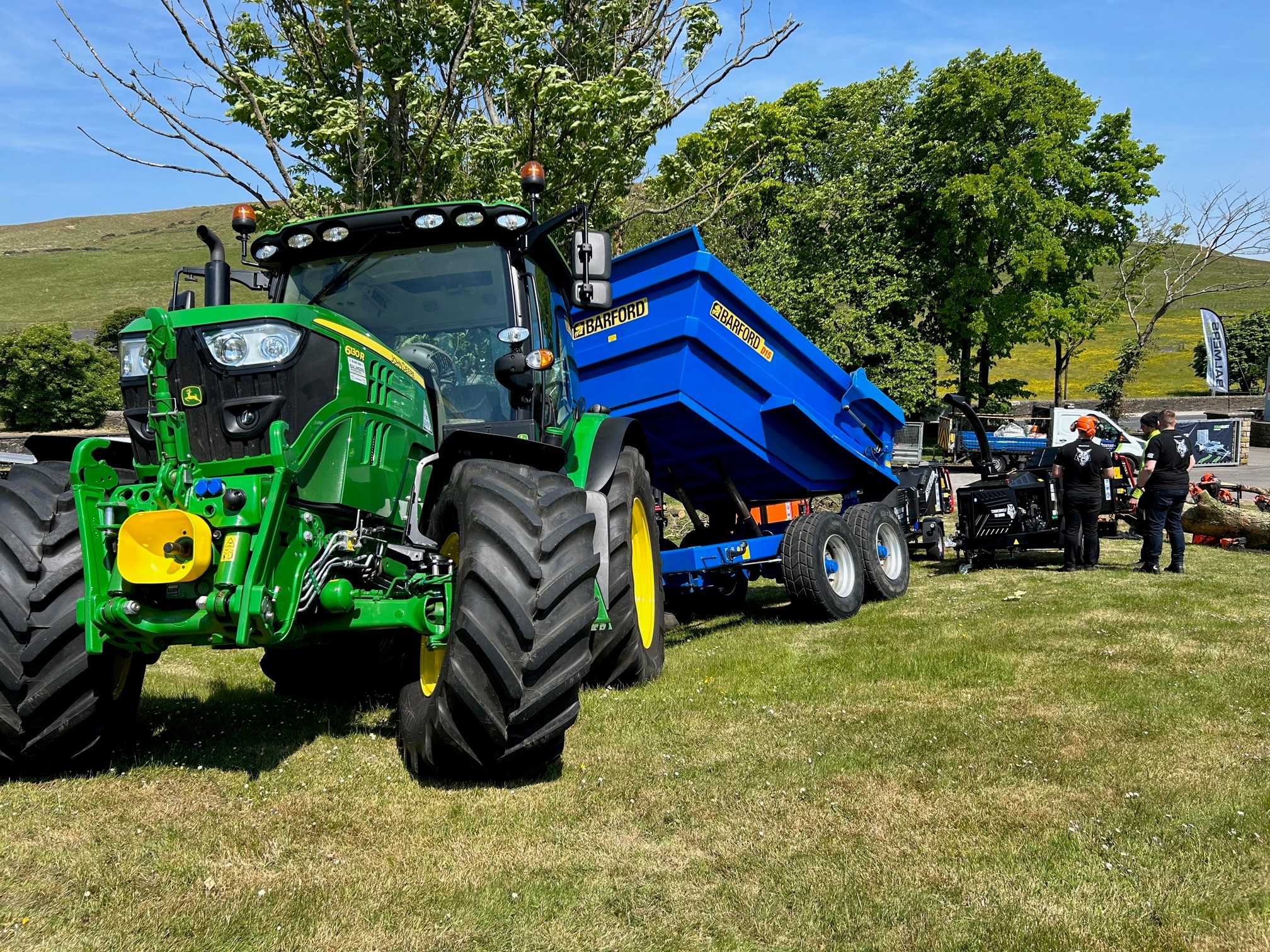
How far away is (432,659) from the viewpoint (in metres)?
5.00

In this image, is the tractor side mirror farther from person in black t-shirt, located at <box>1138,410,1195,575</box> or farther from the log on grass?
the log on grass

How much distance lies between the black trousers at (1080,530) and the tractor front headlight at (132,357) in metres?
9.80

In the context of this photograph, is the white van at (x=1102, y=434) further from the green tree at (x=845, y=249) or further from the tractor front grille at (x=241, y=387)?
the tractor front grille at (x=241, y=387)

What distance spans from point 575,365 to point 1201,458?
2707 cm

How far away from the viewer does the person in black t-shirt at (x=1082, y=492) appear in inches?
447

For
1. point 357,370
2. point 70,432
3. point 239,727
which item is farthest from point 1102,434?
point 70,432

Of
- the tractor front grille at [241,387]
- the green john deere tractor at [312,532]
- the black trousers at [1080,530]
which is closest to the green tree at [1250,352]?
the black trousers at [1080,530]

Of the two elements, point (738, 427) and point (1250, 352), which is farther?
point (1250, 352)

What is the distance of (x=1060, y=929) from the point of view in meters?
3.17

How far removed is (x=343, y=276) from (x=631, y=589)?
2.40m

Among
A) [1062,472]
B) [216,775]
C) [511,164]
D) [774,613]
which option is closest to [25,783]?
[216,775]

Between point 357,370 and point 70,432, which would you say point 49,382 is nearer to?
point 70,432

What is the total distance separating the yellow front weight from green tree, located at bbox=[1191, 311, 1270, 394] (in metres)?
59.0

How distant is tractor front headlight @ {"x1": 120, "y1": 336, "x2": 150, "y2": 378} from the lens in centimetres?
510
